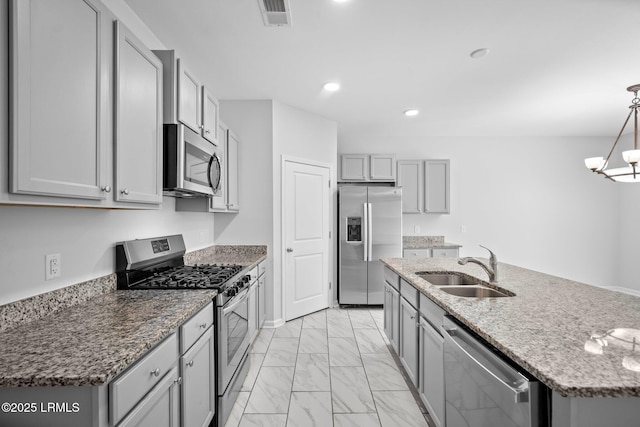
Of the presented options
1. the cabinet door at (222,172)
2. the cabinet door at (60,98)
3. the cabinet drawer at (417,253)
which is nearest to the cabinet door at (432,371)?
the cabinet door at (60,98)

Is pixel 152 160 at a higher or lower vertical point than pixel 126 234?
higher

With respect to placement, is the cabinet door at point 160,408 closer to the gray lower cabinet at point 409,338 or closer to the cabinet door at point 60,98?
the cabinet door at point 60,98

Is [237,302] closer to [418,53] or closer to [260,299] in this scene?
[260,299]

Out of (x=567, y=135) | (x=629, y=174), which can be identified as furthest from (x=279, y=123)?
(x=567, y=135)

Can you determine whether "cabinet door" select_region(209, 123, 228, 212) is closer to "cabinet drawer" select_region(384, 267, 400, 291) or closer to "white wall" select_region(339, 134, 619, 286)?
"cabinet drawer" select_region(384, 267, 400, 291)

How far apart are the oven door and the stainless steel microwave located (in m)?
0.78

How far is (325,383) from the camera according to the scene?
249cm

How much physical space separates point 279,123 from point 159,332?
3045 mm

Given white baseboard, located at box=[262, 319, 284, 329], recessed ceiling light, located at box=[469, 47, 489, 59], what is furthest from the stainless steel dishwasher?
white baseboard, located at box=[262, 319, 284, 329]

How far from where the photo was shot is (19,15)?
945mm

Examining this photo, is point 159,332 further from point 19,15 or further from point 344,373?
point 344,373

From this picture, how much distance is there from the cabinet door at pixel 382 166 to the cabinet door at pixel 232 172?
229 cm

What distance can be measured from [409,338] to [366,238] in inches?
87.3

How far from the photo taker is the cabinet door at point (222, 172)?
286 cm
